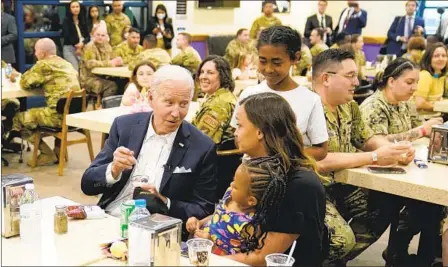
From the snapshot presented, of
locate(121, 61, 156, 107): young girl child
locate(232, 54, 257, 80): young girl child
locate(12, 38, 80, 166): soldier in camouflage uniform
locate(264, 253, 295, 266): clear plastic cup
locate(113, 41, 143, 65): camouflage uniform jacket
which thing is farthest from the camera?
locate(113, 41, 143, 65): camouflage uniform jacket

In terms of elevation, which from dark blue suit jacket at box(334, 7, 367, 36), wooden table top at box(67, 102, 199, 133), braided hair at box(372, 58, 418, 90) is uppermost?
braided hair at box(372, 58, 418, 90)

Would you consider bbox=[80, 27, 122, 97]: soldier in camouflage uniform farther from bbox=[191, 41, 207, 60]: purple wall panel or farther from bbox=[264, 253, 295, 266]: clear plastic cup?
bbox=[264, 253, 295, 266]: clear plastic cup

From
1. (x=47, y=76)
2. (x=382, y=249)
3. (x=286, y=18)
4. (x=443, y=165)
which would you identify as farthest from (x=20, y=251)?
(x=286, y=18)

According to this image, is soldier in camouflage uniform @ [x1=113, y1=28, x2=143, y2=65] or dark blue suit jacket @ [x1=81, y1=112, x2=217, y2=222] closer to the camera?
dark blue suit jacket @ [x1=81, y1=112, x2=217, y2=222]

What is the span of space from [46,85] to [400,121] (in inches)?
141

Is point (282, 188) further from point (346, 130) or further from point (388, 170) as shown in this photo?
point (346, 130)

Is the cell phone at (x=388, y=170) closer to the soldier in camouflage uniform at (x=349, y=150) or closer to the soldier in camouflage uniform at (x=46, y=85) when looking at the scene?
the soldier in camouflage uniform at (x=349, y=150)

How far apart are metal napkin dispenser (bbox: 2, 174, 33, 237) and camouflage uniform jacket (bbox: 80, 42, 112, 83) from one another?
591cm

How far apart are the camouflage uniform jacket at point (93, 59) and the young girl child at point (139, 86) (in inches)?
112

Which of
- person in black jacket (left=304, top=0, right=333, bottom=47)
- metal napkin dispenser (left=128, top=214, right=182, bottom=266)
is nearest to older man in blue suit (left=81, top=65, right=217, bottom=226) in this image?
metal napkin dispenser (left=128, top=214, right=182, bottom=266)

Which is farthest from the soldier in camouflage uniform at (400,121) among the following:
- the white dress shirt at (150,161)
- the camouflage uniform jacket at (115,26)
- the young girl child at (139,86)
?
the camouflage uniform jacket at (115,26)

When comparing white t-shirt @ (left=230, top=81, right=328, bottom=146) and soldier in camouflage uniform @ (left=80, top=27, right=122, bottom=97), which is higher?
white t-shirt @ (left=230, top=81, right=328, bottom=146)

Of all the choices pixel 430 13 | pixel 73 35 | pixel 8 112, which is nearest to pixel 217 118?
pixel 8 112

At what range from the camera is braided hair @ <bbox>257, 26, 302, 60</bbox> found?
284 centimetres
